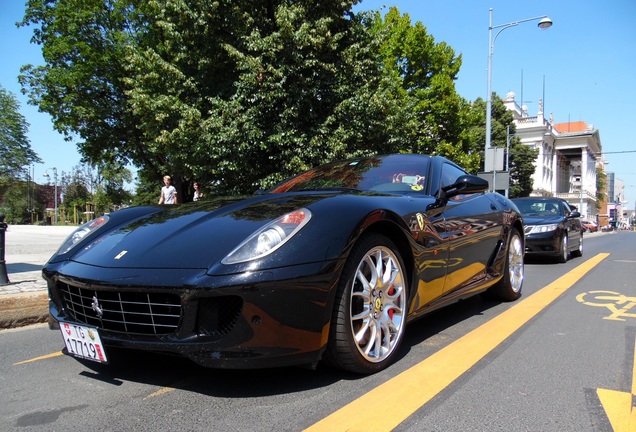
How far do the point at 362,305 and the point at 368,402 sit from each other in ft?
1.71

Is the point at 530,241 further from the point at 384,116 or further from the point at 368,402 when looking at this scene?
the point at 368,402

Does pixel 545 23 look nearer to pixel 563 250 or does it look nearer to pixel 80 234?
pixel 563 250

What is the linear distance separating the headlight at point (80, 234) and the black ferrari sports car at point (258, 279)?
1cm

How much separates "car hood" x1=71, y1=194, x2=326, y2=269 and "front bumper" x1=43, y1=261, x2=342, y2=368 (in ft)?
0.31

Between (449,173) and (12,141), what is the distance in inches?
2328

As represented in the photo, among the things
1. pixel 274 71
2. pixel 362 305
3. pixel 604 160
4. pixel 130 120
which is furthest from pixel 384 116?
pixel 604 160

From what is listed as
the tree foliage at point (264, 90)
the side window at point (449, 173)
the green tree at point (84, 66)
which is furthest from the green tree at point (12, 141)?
the side window at point (449, 173)

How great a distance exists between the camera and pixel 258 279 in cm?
206

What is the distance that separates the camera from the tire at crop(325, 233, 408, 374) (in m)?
2.35

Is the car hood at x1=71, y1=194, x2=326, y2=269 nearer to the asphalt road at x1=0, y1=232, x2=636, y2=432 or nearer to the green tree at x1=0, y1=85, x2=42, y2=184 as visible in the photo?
the asphalt road at x1=0, y1=232, x2=636, y2=432

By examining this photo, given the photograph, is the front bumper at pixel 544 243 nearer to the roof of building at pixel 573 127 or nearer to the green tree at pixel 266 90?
the green tree at pixel 266 90

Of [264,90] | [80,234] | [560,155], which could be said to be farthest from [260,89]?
[560,155]

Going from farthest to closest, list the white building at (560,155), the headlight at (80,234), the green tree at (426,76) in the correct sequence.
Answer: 1. the white building at (560,155)
2. the green tree at (426,76)
3. the headlight at (80,234)

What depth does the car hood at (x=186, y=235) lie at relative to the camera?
2.25 meters
